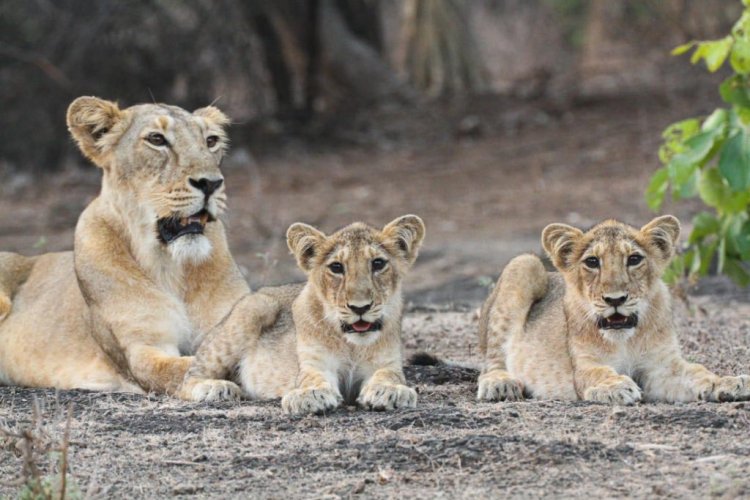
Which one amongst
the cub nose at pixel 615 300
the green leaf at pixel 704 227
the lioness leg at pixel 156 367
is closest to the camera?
the cub nose at pixel 615 300

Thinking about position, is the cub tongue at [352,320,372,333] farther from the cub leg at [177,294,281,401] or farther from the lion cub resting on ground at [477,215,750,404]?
the cub leg at [177,294,281,401]

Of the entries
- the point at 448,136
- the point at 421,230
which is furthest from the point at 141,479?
the point at 448,136

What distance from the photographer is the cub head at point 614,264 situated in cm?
558

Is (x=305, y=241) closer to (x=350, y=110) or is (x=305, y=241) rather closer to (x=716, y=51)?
(x=716, y=51)

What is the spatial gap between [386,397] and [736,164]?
8.38 ft

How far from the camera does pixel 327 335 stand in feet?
19.0

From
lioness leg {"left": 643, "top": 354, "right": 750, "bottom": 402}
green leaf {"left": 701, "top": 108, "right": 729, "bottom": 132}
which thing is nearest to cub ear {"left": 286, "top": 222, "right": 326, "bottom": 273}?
lioness leg {"left": 643, "top": 354, "right": 750, "bottom": 402}

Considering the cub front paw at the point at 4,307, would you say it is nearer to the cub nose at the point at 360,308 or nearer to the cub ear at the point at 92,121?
the cub ear at the point at 92,121

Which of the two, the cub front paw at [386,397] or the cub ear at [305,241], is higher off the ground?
the cub ear at [305,241]

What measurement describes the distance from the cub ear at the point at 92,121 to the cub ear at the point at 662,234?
255cm

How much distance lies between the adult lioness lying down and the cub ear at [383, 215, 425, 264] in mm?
964

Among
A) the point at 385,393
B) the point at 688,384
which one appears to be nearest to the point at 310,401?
the point at 385,393

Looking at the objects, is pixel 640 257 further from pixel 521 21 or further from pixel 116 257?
pixel 521 21

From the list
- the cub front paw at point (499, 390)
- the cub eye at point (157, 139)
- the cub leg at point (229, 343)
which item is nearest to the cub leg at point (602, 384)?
the cub front paw at point (499, 390)
